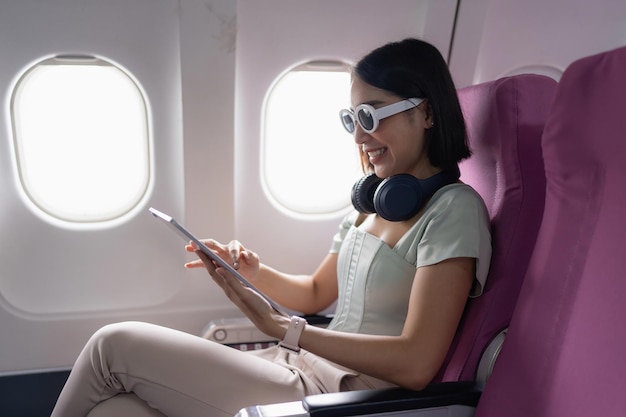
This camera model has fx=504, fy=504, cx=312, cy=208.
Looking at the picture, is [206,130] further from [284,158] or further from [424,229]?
[424,229]

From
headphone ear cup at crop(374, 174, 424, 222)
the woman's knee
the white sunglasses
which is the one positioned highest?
the white sunglasses

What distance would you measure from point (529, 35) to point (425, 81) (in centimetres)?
88

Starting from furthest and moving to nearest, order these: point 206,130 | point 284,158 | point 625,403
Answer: point 284,158, point 206,130, point 625,403

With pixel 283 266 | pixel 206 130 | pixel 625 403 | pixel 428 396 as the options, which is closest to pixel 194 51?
pixel 206 130

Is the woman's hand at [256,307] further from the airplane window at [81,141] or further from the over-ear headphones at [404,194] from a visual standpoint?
the airplane window at [81,141]

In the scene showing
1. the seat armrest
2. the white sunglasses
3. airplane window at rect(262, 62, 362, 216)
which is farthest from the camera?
airplane window at rect(262, 62, 362, 216)

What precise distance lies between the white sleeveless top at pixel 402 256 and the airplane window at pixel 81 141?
91cm

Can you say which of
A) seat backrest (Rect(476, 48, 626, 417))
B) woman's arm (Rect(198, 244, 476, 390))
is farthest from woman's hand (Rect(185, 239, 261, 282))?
seat backrest (Rect(476, 48, 626, 417))

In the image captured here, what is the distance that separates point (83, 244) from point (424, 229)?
1.29 m

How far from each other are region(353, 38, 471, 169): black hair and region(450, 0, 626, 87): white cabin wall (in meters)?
0.58

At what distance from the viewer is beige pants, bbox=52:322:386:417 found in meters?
1.33

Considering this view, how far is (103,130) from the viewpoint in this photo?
195cm

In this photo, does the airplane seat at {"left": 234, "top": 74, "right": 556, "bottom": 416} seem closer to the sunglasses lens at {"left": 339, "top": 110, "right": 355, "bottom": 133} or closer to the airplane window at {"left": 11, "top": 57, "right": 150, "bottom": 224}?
the sunglasses lens at {"left": 339, "top": 110, "right": 355, "bottom": 133}

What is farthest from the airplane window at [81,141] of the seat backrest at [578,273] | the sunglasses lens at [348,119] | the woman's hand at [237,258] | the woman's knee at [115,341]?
the seat backrest at [578,273]
